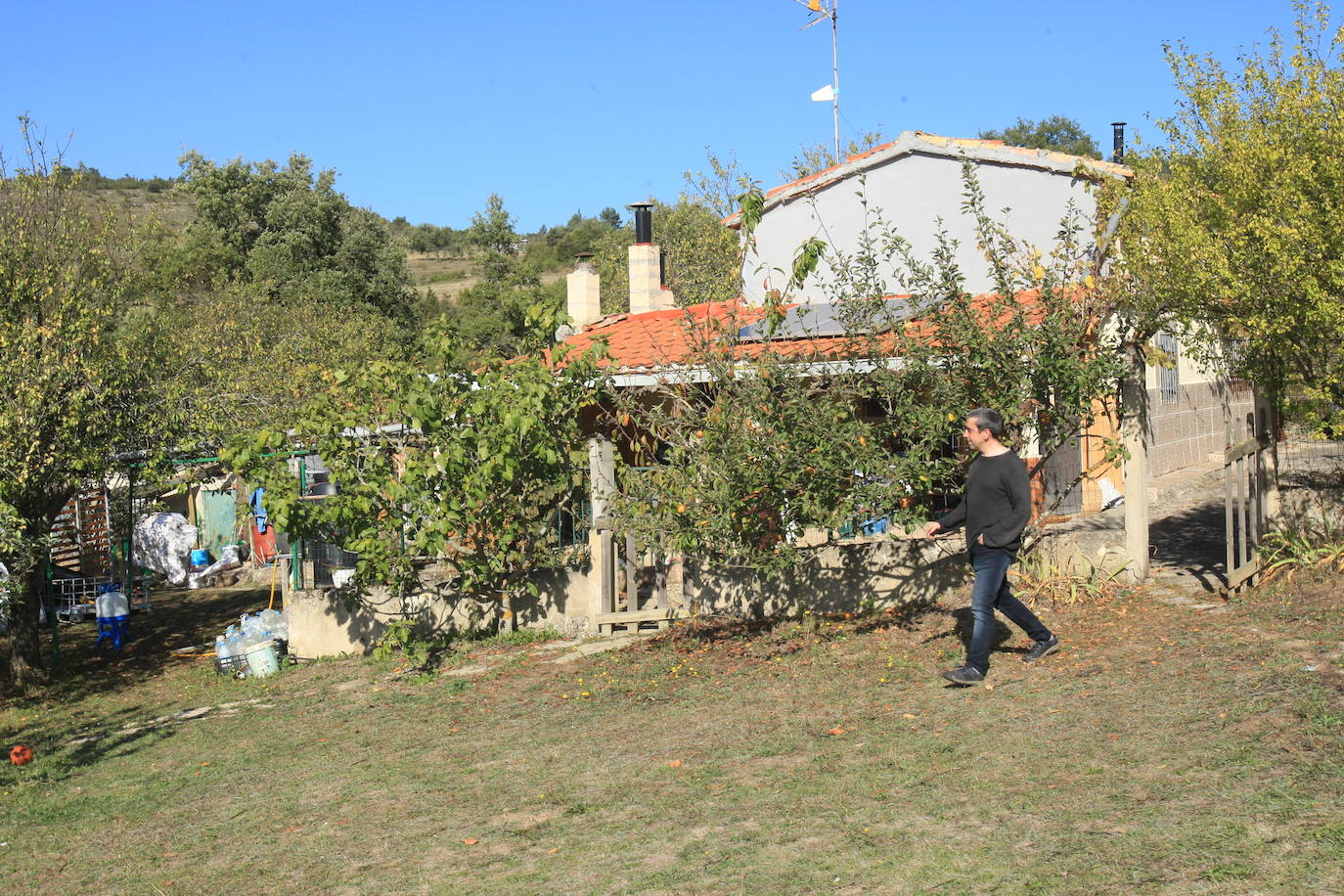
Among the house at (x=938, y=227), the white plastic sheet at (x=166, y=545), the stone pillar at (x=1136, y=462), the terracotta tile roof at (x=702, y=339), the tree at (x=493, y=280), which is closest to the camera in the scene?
the terracotta tile roof at (x=702, y=339)

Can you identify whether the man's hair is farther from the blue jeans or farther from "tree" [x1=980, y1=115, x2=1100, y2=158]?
"tree" [x1=980, y1=115, x2=1100, y2=158]

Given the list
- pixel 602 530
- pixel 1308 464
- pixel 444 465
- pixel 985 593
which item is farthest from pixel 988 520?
pixel 1308 464

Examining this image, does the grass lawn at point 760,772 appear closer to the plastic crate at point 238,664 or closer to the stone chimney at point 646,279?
the plastic crate at point 238,664

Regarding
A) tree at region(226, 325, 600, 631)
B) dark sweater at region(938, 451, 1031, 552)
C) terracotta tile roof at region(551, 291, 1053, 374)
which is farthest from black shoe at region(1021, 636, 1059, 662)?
tree at region(226, 325, 600, 631)

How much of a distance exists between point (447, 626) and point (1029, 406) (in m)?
5.52

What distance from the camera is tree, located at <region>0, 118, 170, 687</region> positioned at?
10.3 m

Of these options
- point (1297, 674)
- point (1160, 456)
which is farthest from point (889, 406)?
point (1160, 456)

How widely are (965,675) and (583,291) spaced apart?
13.7 m

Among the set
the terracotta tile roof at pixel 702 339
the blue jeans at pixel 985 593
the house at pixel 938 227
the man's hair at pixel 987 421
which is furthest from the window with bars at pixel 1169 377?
the blue jeans at pixel 985 593

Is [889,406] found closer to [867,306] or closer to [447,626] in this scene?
[867,306]

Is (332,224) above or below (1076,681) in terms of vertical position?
above

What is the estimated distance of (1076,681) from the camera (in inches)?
285

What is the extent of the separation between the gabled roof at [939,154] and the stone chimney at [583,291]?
4077mm

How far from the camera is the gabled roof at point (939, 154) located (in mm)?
14328
